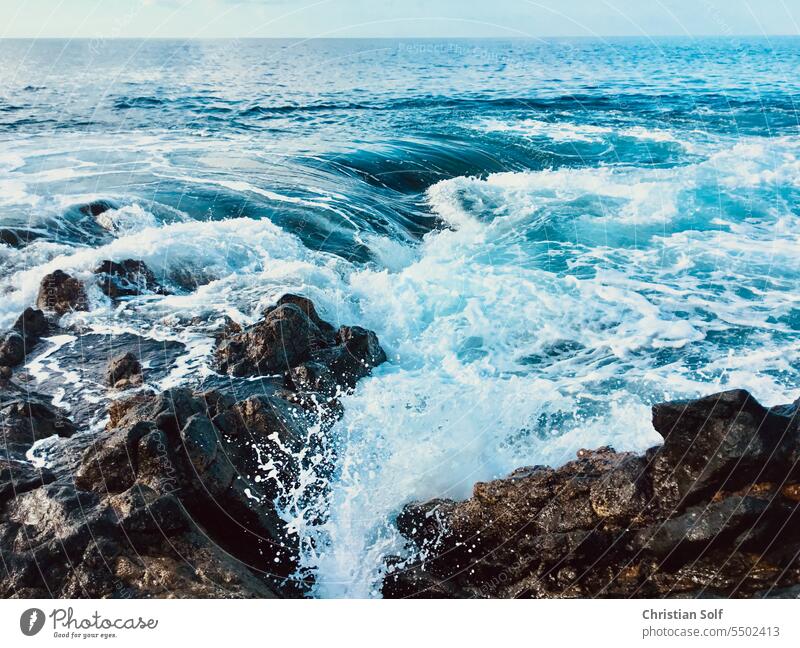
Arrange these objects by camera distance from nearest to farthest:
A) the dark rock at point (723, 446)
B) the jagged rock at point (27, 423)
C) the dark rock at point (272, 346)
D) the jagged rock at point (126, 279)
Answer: the dark rock at point (723, 446) < the jagged rock at point (27, 423) < the dark rock at point (272, 346) < the jagged rock at point (126, 279)

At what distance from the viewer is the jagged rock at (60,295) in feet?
31.2

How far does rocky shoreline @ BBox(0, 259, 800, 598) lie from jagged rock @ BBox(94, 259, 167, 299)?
3704 mm

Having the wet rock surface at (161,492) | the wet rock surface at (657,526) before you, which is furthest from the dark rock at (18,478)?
the wet rock surface at (657,526)

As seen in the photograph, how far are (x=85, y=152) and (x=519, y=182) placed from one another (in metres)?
12.9

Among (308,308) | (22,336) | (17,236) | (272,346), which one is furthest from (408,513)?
(17,236)

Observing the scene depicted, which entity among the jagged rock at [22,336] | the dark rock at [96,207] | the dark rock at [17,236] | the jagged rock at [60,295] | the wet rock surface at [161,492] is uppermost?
the dark rock at [96,207]

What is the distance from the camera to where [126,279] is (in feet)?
34.4

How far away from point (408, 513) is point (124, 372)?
4.18 m

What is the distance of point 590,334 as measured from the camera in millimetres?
9797

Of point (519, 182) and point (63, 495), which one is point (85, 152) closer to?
point (519, 182)

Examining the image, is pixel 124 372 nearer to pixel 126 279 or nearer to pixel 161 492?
pixel 161 492

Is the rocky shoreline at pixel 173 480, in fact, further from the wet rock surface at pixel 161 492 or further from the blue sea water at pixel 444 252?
the blue sea water at pixel 444 252

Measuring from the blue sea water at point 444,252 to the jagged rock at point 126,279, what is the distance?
0.31 metres
